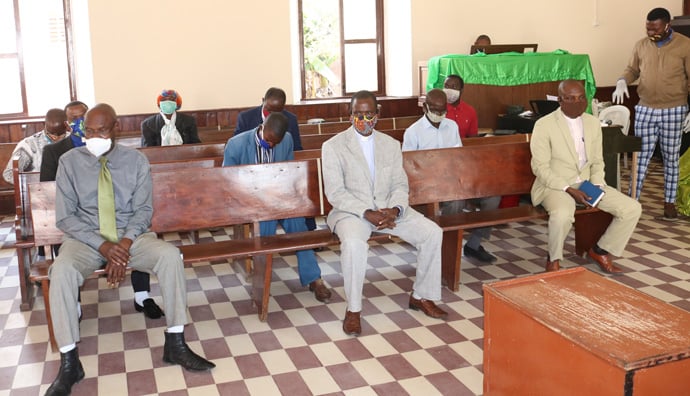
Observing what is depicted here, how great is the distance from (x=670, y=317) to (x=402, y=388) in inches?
55.0

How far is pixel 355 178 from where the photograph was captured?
4.38 meters

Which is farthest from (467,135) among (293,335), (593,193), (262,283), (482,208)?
(293,335)

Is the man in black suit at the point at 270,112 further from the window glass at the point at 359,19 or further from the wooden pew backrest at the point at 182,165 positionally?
the window glass at the point at 359,19

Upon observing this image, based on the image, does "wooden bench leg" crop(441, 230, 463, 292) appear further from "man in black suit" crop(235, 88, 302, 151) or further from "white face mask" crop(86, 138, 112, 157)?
"white face mask" crop(86, 138, 112, 157)

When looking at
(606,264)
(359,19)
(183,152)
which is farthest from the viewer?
(359,19)

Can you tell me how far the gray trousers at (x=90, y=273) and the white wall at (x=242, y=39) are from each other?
4.70 m

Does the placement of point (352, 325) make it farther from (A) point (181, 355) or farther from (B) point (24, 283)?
(B) point (24, 283)

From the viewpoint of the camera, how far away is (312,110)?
29.4ft

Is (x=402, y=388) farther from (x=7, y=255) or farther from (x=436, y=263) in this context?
(x=7, y=255)

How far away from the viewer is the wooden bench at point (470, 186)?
4.83m

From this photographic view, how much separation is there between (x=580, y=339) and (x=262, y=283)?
245 cm

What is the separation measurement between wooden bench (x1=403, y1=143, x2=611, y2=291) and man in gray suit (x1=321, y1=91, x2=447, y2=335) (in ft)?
1.20

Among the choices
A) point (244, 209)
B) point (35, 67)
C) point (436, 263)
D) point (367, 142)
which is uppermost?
point (35, 67)

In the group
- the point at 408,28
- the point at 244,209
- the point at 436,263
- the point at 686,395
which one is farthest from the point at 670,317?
the point at 408,28
